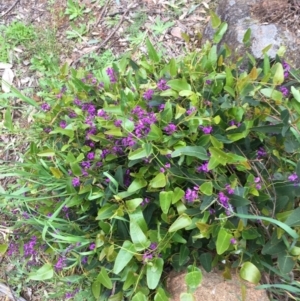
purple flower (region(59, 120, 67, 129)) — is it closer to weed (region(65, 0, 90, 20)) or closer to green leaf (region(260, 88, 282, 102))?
green leaf (region(260, 88, 282, 102))

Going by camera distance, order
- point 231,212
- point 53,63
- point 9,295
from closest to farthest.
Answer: point 231,212, point 9,295, point 53,63

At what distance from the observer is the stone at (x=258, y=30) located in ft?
7.61

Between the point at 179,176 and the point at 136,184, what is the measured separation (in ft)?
0.57

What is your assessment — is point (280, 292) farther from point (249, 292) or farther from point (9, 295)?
point (9, 295)

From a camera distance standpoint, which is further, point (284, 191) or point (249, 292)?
point (249, 292)

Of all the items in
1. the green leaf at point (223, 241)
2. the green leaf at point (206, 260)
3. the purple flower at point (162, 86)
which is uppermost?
the purple flower at point (162, 86)

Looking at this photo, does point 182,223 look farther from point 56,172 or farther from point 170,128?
point 56,172

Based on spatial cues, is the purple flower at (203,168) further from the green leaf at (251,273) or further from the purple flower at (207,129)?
the green leaf at (251,273)

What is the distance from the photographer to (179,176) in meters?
1.61

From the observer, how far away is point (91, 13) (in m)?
3.03

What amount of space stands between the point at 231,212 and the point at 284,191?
219mm

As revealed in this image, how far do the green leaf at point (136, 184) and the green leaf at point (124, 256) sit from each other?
0.21 meters

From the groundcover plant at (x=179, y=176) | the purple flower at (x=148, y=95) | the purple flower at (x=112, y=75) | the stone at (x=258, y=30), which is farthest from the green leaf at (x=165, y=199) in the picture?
the stone at (x=258, y=30)

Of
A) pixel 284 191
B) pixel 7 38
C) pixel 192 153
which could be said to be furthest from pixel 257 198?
pixel 7 38
